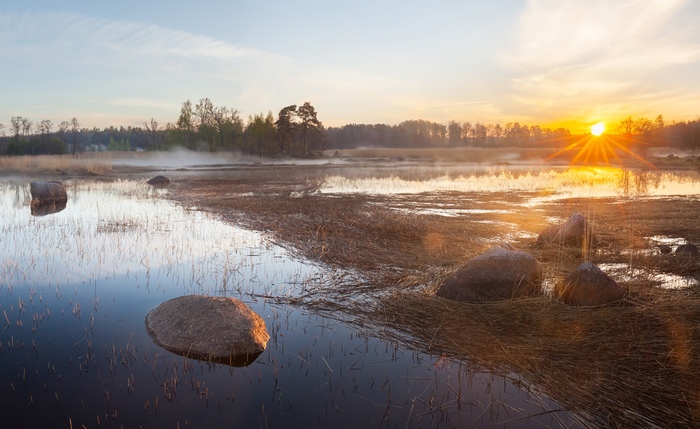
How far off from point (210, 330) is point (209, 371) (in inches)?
36.4

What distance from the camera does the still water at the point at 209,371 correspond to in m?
5.30

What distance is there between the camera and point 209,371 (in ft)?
20.7

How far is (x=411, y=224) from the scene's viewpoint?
1706 centimetres

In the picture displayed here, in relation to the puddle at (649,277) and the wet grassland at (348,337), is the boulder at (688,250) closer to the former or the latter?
the wet grassland at (348,337)

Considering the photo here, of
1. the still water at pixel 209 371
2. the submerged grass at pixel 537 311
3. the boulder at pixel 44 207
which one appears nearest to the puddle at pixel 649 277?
the submerged grass at pixel 537 311

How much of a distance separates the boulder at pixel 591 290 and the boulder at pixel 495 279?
0.68m

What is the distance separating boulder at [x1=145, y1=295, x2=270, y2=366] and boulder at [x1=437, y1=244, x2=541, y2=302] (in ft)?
12.4

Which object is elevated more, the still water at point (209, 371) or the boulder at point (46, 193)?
the boulder at point (46, 193)

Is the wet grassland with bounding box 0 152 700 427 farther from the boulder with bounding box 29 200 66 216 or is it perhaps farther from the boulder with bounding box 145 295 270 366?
the boulder with bounding box 29 200 66 216

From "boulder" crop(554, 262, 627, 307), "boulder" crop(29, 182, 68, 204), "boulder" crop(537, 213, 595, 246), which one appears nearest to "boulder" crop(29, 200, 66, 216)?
"boulder" crop(29, 182, 68, 204)

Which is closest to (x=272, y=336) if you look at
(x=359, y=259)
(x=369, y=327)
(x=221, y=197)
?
(x=369, y=327)

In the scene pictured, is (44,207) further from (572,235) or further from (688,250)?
(688,250)

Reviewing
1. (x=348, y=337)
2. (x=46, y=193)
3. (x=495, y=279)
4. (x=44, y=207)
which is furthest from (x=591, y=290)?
(x=46, y=193)

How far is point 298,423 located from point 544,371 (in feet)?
10.9
